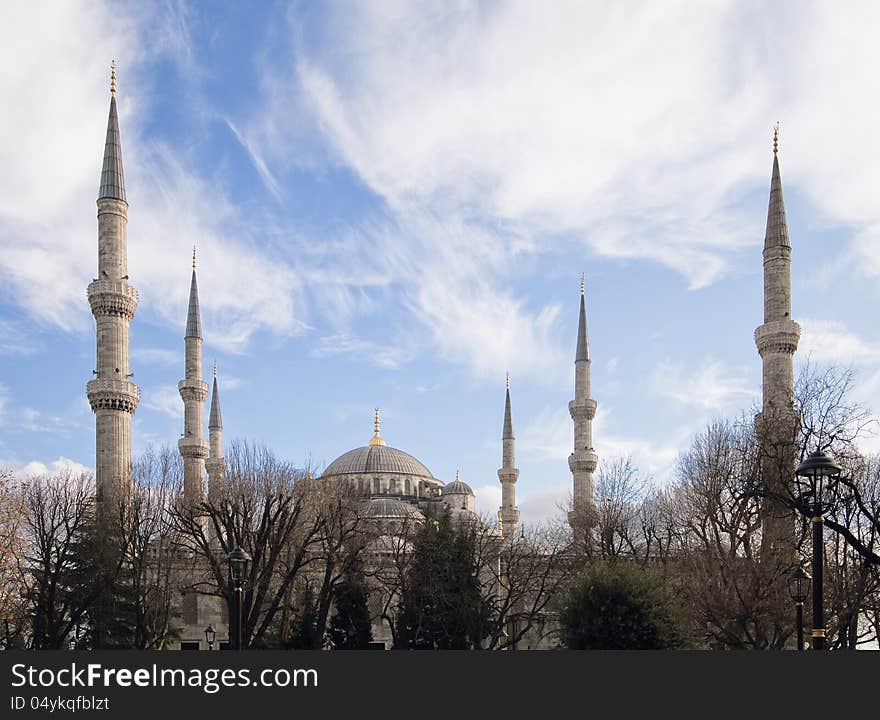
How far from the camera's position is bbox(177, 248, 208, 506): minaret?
50969 mm

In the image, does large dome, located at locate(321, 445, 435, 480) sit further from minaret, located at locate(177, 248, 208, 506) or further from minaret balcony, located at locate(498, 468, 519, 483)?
minaret, located at locate(177, 248, 208, 506)

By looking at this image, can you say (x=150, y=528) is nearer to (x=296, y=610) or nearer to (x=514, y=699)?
(x=296, y=610)

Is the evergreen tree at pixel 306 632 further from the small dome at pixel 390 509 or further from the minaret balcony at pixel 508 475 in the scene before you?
the minaret balcony at pixel 508 475

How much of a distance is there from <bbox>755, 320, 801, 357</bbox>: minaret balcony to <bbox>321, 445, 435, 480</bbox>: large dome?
47561 millimetres

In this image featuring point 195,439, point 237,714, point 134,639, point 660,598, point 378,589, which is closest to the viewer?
point 237,714

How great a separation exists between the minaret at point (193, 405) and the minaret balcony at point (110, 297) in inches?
448

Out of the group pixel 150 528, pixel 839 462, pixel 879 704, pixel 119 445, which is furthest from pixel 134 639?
pixel 879 704

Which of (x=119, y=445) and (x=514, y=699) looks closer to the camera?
(x=514, y=699)

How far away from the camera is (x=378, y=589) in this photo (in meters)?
38.7

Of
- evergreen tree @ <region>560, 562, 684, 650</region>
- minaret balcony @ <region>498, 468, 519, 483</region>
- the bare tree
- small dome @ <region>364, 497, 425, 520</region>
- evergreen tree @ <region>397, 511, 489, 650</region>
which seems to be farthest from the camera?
minaret balcony @ <region>498, 468, 519, 483</region>

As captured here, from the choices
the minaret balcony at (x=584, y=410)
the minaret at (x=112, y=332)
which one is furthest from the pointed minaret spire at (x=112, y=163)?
the minaret balcony at (x=584, y=410)

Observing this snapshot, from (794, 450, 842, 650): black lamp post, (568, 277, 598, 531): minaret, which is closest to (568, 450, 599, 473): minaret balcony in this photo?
(568, 277, 598, 531): minaret

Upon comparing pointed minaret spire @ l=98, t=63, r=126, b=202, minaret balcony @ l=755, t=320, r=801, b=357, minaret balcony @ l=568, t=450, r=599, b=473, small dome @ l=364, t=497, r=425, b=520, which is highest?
pointed minaret spire @ l=98, t=63, r=126, b=202

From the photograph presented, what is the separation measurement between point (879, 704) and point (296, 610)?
1029 inches
